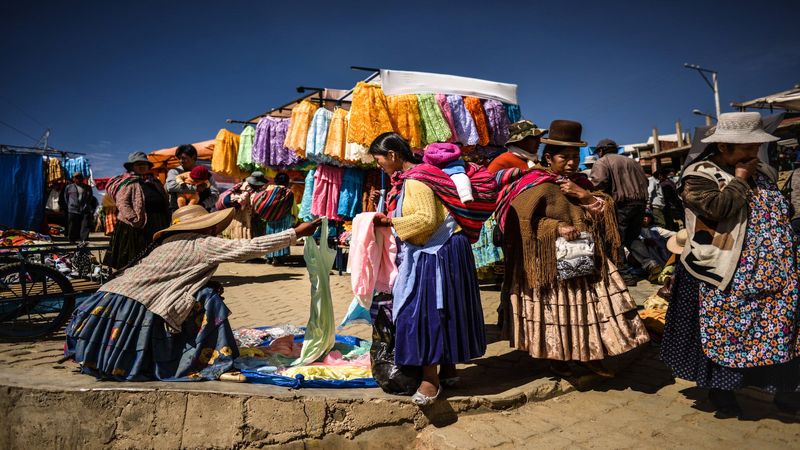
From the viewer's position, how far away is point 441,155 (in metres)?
3.12

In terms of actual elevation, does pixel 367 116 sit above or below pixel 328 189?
above

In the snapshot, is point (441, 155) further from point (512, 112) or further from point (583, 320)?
point (512, 112)

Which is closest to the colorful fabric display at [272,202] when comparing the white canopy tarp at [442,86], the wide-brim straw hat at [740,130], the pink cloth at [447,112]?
the white canopy tarp at [442,86]

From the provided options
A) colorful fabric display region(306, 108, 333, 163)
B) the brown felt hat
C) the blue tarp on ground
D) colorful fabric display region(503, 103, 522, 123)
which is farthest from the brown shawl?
the blue tarp on ground

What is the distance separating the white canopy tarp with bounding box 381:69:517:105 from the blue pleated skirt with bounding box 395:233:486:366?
432 centimetres

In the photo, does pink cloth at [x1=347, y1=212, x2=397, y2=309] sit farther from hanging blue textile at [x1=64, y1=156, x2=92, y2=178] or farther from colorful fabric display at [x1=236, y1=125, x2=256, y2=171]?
hanging blue textile at [x1=64, y1=156, x2=92, y2=178]

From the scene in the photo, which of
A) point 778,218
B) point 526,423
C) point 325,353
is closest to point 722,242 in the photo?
point 778,218

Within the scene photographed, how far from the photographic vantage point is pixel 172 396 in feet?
9.84

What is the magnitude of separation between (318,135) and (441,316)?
5.41 meters

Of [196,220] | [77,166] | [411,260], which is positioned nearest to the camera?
[411,260]

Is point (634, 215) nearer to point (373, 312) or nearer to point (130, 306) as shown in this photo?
point (373, 312)

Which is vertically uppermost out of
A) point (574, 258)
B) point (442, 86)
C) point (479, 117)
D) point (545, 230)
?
point (442, 86)

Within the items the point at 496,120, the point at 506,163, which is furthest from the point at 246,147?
the point at 506,163

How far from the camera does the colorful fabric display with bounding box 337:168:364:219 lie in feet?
26.0
